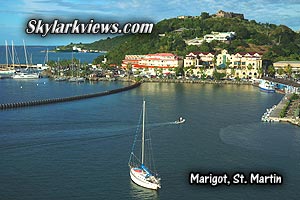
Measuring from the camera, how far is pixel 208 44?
43344mm

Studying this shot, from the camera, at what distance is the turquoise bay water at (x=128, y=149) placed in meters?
9.86

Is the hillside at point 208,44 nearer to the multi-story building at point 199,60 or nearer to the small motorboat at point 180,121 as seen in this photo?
the multi-story building at point 199,60

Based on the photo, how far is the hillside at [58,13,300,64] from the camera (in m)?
42.5

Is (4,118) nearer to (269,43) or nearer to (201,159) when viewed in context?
(201,159)

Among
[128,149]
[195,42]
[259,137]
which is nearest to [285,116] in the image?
[259,137]

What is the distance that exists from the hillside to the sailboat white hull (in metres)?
30.6

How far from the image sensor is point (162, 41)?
46250mm

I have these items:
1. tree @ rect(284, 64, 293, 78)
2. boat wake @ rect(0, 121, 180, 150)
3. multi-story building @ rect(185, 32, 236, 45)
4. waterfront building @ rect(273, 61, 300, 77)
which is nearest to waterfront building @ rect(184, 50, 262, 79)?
waterfront building @ rect(273, 61, 300, 77)

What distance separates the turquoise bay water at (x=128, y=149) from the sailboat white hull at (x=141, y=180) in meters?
0.12

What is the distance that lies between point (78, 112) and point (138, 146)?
6202 mm

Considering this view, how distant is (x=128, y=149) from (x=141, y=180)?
299 cm

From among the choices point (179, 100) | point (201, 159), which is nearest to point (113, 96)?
point (179, 100)

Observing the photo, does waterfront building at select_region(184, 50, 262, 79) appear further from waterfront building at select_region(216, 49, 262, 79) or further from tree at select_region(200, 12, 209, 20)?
tree at select_region(200, 12, 209, 20)

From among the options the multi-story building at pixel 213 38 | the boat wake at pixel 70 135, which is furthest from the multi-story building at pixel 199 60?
the boat wake at pixel 70 135
